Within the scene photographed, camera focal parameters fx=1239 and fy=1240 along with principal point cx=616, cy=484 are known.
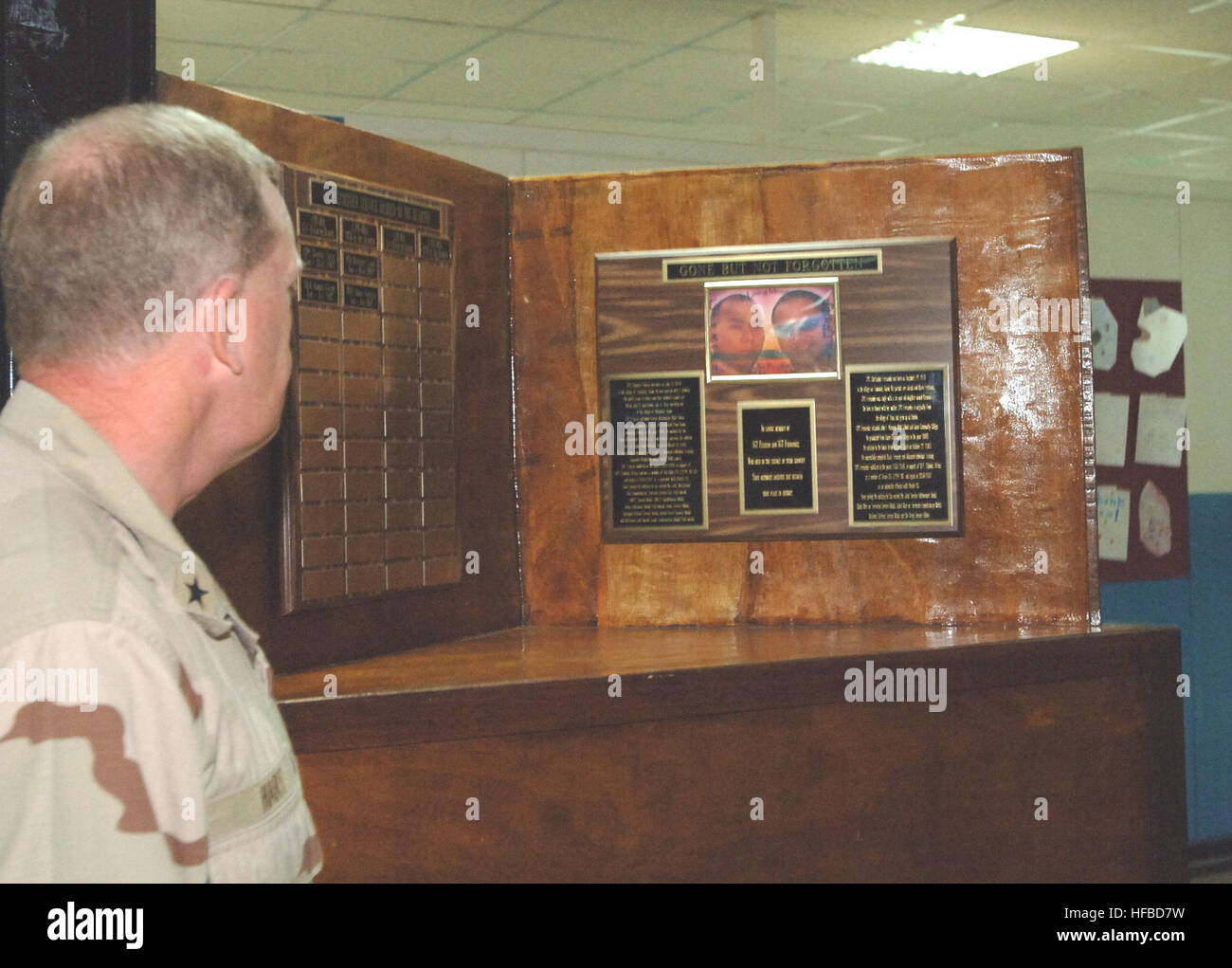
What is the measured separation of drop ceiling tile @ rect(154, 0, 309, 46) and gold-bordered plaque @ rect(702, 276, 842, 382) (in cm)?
392

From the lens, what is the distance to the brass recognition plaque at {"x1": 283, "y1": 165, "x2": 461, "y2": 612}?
59.2 inches

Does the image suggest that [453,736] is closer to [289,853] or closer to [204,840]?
[289,853]

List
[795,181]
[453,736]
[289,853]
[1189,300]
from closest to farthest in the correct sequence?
1. [289,853]
2. [453,736]
3. [795,181]
4. [1189,300]

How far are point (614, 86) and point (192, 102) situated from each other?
5165 millimetres

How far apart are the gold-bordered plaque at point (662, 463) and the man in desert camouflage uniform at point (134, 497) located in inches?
36.2

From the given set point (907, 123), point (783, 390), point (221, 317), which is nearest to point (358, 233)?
point (783, 390)

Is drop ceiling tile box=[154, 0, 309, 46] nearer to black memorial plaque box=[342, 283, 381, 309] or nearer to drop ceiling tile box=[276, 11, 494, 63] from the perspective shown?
drop ceiling tile box=[276, 11, 494, 63]

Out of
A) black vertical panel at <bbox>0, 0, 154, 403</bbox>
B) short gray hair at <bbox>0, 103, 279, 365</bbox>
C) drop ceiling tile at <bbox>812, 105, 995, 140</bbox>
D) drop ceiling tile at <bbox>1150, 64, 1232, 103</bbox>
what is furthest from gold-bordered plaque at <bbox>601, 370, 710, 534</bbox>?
drop ceiling tile at <bbox>812, 105, 995, 140</bbox>

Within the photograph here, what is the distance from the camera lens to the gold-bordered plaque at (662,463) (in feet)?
6.00

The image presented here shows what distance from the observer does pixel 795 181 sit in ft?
5.94

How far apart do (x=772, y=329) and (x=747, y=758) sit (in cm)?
66

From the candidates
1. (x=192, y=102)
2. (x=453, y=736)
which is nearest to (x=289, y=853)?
(x=453, y=736)

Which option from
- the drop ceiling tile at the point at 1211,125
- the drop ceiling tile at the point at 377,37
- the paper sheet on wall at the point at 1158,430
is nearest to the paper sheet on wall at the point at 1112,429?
the paper sheet on wall at the point at 1158,430

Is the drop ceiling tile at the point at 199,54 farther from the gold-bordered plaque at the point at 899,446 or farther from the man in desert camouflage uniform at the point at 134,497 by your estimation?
the man in desert camouflage uniform at the point at 134,497
